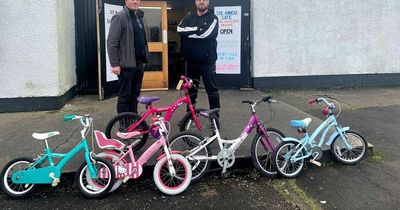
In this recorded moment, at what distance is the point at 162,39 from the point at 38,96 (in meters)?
3.15

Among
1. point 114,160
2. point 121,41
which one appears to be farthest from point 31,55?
point 114,160

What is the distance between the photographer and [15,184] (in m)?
3.71

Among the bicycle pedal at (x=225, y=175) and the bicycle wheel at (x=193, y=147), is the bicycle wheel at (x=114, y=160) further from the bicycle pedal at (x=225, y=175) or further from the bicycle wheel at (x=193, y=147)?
the bicycle pedal at (x=225, y=175)

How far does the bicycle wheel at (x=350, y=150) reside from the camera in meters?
4.61

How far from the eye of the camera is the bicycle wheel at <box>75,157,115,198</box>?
366 cm

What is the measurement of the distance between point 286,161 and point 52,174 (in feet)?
8.00

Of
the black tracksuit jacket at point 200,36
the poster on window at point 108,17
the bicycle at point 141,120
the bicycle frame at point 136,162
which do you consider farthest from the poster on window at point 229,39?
the bicycle frame at point 136,162

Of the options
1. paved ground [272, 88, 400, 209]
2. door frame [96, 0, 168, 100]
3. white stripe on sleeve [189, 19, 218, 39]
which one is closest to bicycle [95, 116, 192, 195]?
paved ground [272, 88, 400, 209]

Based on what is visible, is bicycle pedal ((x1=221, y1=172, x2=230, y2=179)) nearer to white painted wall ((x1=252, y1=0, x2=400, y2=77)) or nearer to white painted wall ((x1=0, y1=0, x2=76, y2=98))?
white painted wall ((x1=0, y1=0, x2=76, y2=98))

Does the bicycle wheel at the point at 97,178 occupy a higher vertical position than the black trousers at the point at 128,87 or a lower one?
lower

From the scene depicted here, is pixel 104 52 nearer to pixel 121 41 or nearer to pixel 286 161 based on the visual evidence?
pixel 121 41

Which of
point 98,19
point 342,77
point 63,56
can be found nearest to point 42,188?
point 63,56

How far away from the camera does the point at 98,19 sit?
7.37 metres

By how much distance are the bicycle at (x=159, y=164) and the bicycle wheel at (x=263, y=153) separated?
790mm
